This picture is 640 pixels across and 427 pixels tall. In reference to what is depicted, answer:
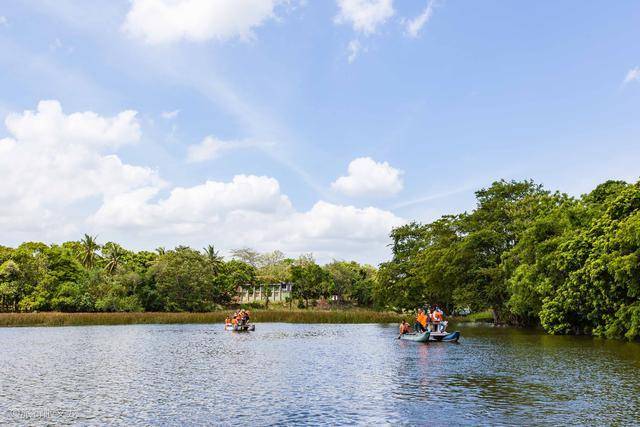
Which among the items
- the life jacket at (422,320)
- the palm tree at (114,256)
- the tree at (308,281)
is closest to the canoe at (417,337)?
the life jacket at (422,320)

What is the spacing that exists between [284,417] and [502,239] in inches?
2036

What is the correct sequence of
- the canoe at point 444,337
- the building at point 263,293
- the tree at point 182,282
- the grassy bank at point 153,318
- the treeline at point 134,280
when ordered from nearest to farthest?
the canoe at point 444,337 → the grassy bank at point 153,318 → the treeline at point 134,280 → the tree at point 182,282 → the building at point 263,293

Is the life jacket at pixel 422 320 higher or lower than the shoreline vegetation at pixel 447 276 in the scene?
lower

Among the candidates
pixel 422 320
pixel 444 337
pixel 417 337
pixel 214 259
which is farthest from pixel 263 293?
pixel 444 337

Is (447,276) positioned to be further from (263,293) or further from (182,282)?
(263,293)

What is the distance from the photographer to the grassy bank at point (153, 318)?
214 feet

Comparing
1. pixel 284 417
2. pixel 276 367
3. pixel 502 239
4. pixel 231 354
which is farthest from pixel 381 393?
pixel 502 239

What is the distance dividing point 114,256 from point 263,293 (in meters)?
33.4

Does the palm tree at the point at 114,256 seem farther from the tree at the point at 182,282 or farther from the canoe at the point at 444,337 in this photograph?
the canoe at the point at 444,337

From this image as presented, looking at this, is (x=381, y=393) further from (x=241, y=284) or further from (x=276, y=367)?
(x=241, y=284)

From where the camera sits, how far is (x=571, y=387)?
2053cm

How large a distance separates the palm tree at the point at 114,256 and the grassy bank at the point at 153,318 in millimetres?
36258

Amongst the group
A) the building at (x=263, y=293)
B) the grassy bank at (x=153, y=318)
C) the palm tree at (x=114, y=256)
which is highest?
the palm tree at (x=114, y=256)

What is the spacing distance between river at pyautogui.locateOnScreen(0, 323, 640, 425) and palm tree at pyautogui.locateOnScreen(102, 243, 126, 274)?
7274 cm
